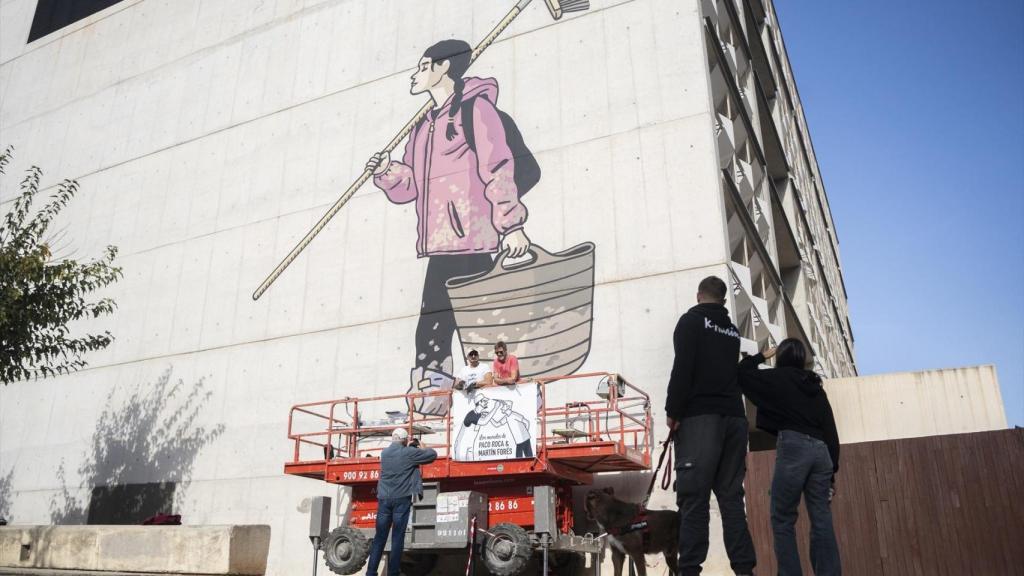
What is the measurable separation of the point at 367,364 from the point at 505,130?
6.26 metres

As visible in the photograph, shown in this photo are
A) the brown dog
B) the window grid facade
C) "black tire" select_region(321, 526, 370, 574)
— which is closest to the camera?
the brown dog

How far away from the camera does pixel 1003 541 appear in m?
11.0

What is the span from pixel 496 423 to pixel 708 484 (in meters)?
7.05

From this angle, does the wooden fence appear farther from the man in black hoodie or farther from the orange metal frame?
the man in black hoodie

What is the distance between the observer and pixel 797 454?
543cm

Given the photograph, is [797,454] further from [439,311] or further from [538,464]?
[439,311]

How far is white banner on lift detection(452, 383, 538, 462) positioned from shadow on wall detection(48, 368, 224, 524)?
9.13 m

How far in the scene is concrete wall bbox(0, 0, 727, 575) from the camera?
15695 mm

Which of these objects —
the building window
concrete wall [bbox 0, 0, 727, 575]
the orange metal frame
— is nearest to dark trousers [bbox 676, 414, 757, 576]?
the orange metal frame

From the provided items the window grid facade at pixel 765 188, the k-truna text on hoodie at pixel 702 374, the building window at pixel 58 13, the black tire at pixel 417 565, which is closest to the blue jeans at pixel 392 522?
the black tire at pixel 417 565

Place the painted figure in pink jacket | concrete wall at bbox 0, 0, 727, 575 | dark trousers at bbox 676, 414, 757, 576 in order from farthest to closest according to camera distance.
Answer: the painted figure in pink jacket, concrete wall at bbox 0, 0, 727, 575, dark trousers at bbox 676, 414, 757, 576

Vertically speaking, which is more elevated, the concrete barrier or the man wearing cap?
the man wearing cap

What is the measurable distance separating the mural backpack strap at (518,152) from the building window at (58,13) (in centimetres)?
1907

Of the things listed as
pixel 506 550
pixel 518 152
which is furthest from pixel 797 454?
pixel 518 152
